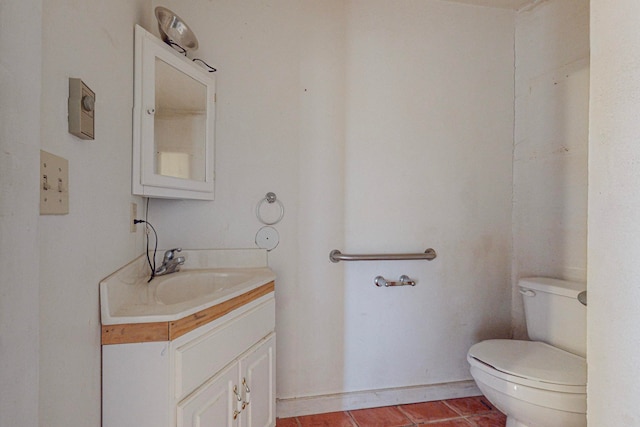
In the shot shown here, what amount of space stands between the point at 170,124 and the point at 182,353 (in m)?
0.91

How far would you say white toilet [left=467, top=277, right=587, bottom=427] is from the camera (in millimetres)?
1202

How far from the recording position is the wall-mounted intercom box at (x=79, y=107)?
716 mm

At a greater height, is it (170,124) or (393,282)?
(170,124)

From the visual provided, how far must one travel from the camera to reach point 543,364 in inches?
53.3

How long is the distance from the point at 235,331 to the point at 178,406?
299 mm

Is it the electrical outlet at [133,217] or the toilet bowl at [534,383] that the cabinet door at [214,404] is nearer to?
the electrical outlet at [133,217]

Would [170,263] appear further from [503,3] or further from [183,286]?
[503,3]

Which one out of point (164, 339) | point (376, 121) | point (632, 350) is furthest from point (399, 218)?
point (164, 339)

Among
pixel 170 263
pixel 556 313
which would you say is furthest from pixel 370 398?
pixel 170 263

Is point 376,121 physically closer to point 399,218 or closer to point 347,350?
point 399,218

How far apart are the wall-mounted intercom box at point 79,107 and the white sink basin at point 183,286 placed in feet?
1.29

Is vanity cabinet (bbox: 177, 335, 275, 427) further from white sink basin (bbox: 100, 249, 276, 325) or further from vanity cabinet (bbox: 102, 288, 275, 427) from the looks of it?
white sink basin (bbox: 100, 249, 276, 325)

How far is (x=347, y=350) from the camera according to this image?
1.79 meters

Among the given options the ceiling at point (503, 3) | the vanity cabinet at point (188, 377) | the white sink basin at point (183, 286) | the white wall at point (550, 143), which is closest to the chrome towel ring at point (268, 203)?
the white sink basin at point (183, 286)
